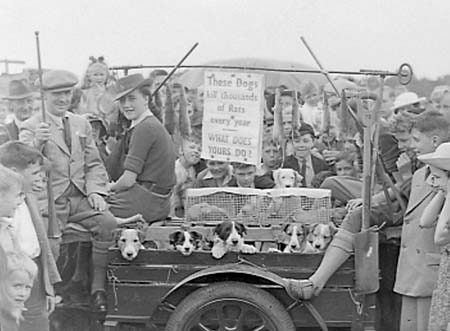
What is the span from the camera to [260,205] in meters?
5.07

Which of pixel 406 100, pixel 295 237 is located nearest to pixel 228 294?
pixel 295 237

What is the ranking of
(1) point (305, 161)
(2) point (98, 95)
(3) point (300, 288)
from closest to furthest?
(3) point (300, 288), (1) point (305, 161), (2) point (98, 95)

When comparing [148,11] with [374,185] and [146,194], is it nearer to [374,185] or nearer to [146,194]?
[146,194]

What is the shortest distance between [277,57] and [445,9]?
2.89 ft

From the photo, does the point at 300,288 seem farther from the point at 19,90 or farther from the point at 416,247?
the point at 19,90

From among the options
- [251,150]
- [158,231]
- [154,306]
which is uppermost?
[251,150]

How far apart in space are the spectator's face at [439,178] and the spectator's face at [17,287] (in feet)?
6.45

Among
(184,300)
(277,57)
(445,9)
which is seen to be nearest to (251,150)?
(277,57)

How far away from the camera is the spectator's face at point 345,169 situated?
210 inches

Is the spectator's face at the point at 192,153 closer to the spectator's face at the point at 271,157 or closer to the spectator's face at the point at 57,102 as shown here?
the spectator's face at the point at 271,157

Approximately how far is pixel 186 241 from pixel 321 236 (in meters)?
0.68

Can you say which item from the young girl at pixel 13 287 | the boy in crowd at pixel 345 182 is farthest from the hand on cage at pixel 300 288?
the young girl at pixel 13 287

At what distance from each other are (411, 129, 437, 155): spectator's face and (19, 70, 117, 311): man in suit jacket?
5.37 ft

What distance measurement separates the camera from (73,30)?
4.96 metres
